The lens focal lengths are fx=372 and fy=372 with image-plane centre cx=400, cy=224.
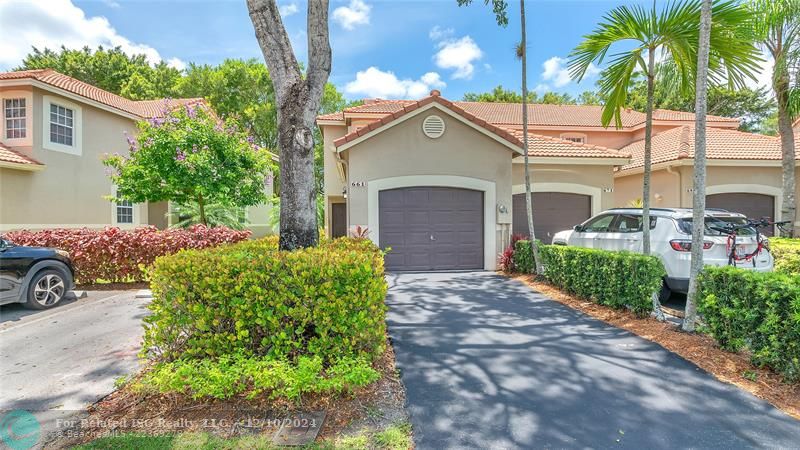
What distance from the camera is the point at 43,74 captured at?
13.3 meters

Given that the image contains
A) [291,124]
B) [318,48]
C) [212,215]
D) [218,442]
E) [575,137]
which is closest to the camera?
[218,442]

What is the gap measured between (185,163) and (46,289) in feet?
16.3

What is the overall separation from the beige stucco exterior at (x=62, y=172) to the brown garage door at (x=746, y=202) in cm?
2301

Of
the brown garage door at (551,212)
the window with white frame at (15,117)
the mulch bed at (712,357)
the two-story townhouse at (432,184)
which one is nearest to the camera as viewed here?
the mulch bed at (712,357)

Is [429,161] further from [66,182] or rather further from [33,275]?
[66,182]

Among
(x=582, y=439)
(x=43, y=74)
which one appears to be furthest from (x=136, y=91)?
(x=582, y=439)

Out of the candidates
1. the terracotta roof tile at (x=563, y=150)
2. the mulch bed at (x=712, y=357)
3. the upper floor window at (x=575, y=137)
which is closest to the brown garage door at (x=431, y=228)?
the terracotta roof tile at (x=563, y=150)

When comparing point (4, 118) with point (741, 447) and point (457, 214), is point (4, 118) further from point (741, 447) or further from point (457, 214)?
point (741, 447)

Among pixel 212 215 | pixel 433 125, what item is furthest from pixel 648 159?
pixel 212 215

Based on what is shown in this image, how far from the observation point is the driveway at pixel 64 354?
360 centimetres

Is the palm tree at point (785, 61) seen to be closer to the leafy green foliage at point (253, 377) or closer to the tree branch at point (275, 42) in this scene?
the tree branch at point (275, 42)

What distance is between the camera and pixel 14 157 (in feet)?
39.2

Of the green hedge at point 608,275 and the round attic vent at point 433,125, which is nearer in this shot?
the green hedge at point 608,275

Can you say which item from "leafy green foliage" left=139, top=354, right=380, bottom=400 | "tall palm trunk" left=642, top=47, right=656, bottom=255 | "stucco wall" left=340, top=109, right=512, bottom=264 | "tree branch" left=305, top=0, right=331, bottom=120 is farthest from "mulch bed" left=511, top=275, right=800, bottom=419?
"tree branch" left=305, top=0, right=331, bottom=120
